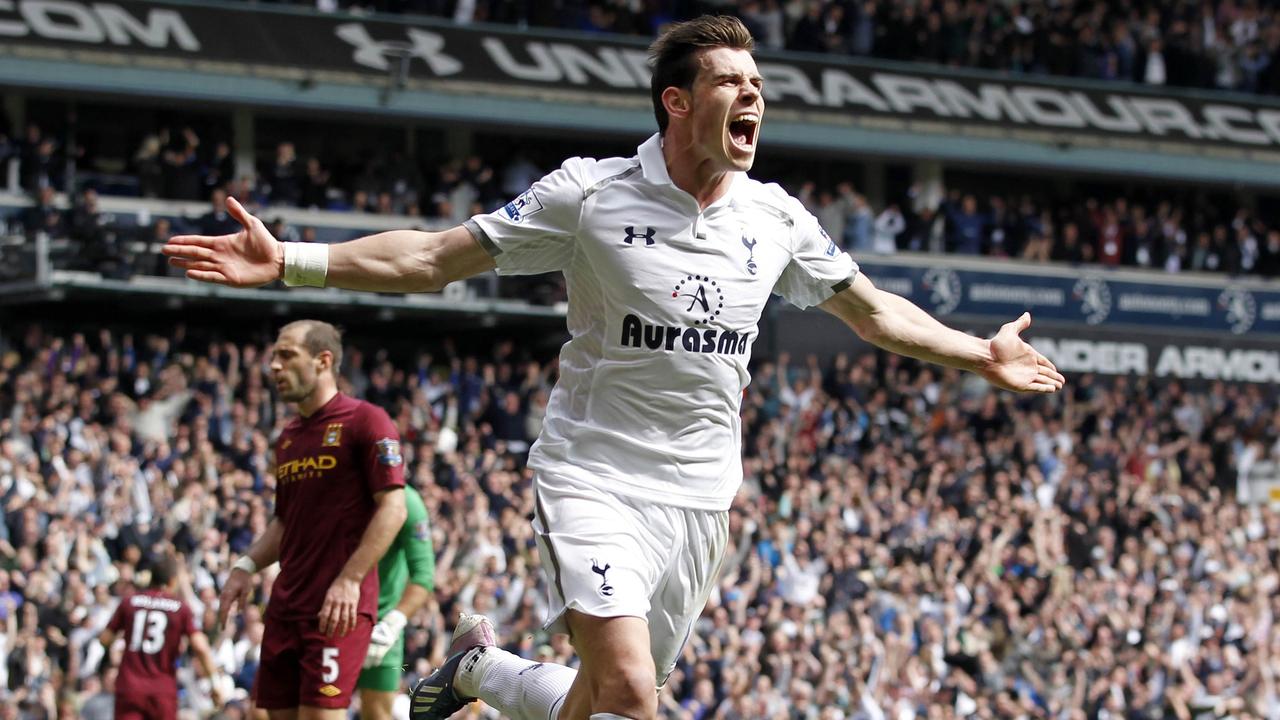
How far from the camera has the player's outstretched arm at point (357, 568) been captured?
779cm

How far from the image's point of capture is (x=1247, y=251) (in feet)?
106

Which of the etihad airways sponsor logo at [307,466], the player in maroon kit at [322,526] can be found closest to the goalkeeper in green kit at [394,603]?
the player in maroon kit at [322,526]

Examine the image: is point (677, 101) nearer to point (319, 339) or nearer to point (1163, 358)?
point (319, 339)

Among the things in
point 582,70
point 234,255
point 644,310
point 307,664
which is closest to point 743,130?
point 644,310

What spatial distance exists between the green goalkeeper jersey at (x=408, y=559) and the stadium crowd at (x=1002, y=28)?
20.5 m

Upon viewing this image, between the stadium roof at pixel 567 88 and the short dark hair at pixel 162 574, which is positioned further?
the stadium roof at pixel 567 88

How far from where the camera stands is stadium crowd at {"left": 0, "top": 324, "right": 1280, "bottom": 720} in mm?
16078

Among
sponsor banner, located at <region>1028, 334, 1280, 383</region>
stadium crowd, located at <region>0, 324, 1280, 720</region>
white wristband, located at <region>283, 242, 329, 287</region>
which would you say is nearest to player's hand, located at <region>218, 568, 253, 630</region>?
white wristband, located at <region>283, 242, 329, 287</region>

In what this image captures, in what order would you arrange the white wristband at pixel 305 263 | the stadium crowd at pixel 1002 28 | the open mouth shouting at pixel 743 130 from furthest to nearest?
the stadium crowd at pixel 1002 28, the open mouth shouting at pixel 743 130, the white wristband at pixel 305 263

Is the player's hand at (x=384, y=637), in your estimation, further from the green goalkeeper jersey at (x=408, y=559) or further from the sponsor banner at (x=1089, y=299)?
the sponsor banner at (x=1089, y=299)

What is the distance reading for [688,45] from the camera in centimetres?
Result: 612

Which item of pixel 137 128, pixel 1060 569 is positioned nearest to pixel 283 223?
pixel 137 128

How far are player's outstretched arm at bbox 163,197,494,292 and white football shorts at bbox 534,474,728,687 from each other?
0.80 meters

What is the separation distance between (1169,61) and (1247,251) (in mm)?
3712
